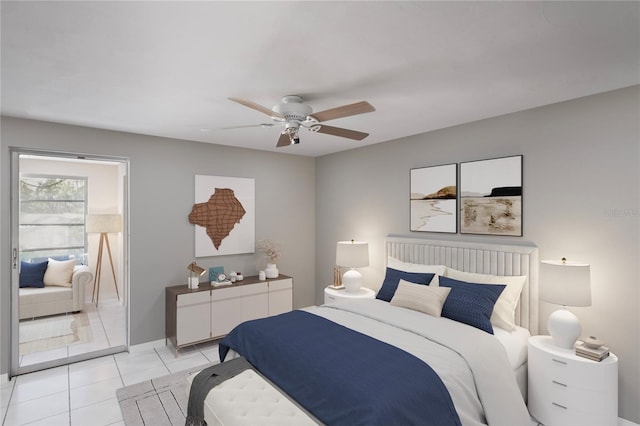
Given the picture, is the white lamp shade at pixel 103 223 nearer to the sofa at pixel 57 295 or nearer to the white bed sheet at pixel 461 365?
the sofa at pixel 57 295

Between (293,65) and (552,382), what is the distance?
287cm

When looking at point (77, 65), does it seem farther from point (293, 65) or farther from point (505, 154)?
point (505, 154)

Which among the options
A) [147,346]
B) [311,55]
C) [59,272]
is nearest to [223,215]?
[147,346]

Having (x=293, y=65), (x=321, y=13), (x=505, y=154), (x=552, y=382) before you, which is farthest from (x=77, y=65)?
(x=552, y=382)

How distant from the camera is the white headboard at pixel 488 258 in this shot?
9.77 feet

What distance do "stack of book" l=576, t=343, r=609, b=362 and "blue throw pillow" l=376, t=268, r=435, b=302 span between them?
129 cm

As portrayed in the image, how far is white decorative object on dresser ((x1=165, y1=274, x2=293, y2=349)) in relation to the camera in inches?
152

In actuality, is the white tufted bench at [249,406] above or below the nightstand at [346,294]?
below

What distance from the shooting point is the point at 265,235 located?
494 cm

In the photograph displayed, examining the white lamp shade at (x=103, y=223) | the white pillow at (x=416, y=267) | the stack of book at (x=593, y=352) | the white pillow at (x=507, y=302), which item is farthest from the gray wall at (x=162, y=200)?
the stack of book at (x=593, y=352)

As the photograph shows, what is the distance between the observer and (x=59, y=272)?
3818 millimetres

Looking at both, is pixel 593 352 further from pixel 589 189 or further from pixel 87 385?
pixel 87 385

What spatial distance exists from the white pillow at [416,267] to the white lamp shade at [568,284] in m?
1.00

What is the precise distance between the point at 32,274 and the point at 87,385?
1.31 meters
